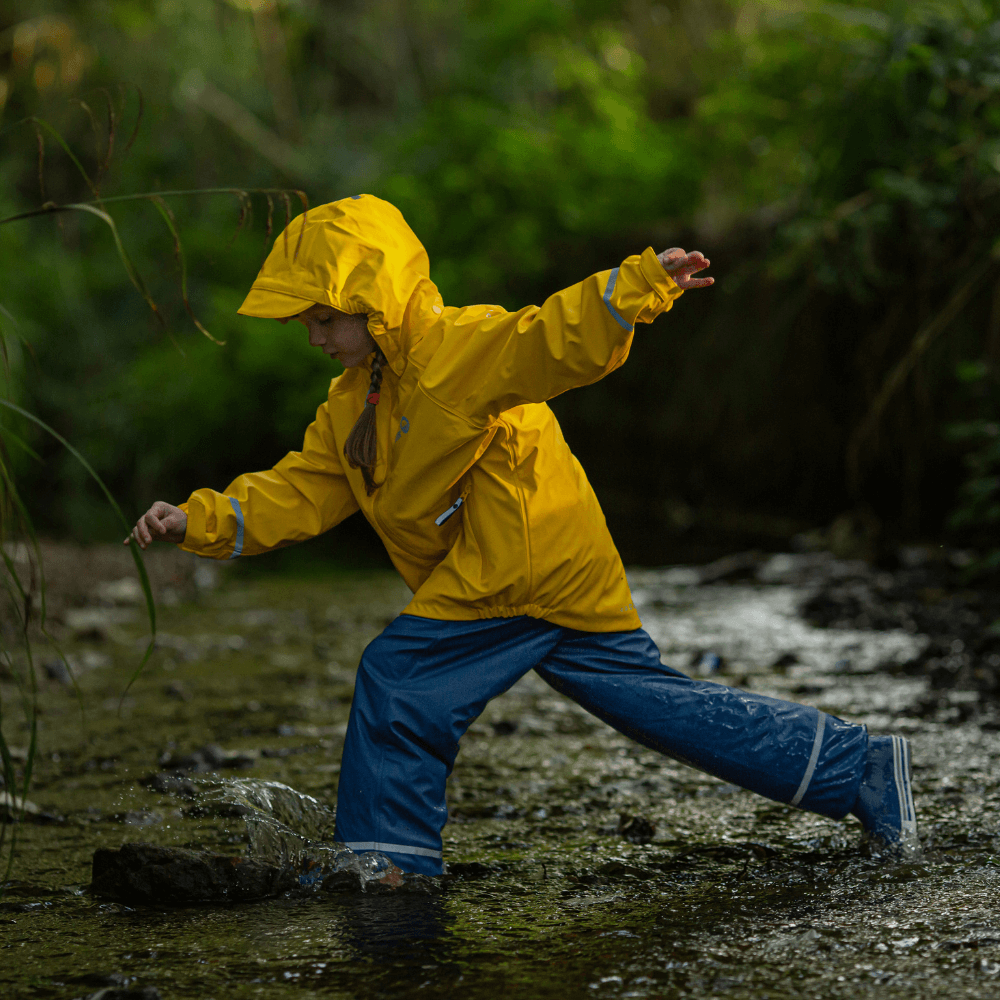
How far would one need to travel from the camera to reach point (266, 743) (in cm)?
397

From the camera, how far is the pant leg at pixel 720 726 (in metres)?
2.68

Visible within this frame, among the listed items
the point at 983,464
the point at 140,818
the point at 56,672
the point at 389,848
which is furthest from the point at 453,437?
the point at 983,464

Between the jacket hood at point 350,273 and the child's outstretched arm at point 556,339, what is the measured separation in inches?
5.5

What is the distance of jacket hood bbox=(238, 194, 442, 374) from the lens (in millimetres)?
2496

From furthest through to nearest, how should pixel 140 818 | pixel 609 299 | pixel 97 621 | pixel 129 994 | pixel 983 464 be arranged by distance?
1. pixel 97 621
2. pixel 983 464
3. pixel 140 818
4. pixel 609 299
5. pixel 129 994

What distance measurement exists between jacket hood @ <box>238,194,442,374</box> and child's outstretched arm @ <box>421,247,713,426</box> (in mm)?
139

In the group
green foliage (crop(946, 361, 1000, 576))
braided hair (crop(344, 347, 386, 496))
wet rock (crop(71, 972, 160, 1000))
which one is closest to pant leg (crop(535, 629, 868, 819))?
braided hair (crop(344, 347, 386, 496))

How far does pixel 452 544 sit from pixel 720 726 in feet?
2.42

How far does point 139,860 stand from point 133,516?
37.7ft

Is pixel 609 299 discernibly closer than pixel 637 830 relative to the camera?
Yes

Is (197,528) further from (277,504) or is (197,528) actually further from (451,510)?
(451,510)

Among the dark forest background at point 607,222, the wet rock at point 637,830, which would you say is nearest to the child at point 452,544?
the wet rock at point 637,830

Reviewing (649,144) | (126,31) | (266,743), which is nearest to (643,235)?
(649,144)

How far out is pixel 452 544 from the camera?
2703 millimetres
